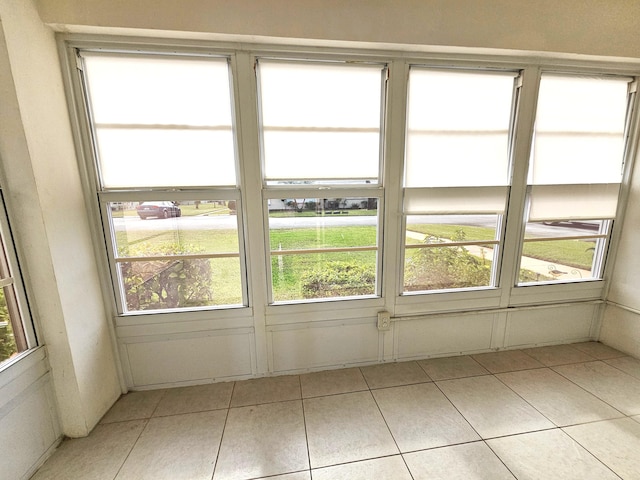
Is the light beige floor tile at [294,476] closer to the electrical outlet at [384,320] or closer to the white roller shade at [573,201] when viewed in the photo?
the electrical outlet at [384,320]

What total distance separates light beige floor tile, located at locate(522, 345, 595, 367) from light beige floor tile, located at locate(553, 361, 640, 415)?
0.06 meters

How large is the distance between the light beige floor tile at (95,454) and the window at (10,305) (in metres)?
0.65

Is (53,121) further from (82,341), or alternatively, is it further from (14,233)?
(82,341)

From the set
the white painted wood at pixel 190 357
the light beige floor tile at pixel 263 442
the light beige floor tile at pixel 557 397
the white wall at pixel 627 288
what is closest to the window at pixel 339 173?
the white wall at pixel 627 288

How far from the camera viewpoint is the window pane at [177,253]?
1.81 metres

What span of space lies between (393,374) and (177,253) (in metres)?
1.94

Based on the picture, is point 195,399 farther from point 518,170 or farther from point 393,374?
point 518,170

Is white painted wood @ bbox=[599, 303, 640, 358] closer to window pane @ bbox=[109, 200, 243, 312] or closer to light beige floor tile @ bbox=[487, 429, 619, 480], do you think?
light beige floor tile @ bbox=[487, 429, 619, 480]

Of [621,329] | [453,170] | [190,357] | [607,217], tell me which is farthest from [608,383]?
[190,357]

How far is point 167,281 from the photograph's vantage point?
1920 mm

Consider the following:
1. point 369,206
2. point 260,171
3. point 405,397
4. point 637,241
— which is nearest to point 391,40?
point 369,206

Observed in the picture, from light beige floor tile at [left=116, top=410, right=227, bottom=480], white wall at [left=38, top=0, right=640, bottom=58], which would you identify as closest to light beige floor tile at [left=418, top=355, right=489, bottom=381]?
light beige floor tile at [left=116, top=410, right=227, bottom=480]

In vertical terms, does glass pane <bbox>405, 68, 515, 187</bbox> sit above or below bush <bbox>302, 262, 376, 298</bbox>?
above

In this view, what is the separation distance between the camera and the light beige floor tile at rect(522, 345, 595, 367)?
2.22 m
